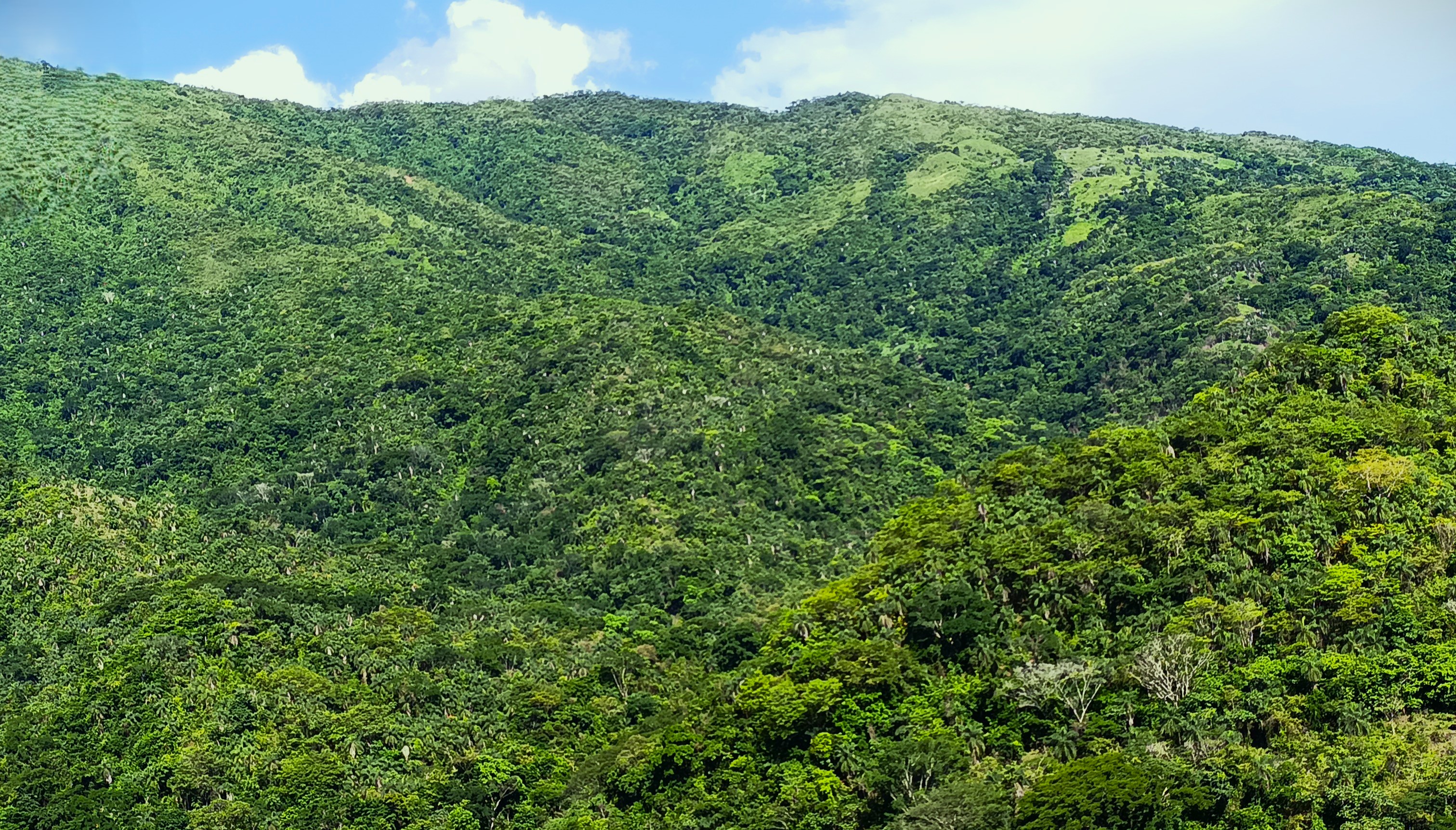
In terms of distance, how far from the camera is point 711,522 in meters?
115

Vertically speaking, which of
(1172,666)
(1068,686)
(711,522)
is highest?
(1172,666)

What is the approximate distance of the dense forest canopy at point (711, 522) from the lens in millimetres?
59094

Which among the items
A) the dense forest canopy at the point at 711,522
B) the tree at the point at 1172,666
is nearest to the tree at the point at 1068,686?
the dense forest canopy at the point at 711,522

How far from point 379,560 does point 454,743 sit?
34.6 metres

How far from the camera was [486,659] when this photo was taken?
90688 mm

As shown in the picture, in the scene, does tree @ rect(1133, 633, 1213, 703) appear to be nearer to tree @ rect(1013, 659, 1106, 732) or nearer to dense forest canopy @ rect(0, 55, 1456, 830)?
dense forest canopy @ rect(0, 55, 1456, 830)

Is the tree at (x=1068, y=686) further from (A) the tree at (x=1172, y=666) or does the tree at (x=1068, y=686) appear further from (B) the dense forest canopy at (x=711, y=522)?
(A) the tree at (x=1172, y=666)

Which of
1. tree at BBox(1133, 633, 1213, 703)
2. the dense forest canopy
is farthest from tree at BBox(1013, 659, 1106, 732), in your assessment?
tree at BBox(1133, 633, 1213, 703)

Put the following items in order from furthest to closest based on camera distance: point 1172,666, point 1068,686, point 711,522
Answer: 1. point 711,522
2. point 1068,686
3. point 1172,666

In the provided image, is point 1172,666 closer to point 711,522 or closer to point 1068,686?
point 1068,686

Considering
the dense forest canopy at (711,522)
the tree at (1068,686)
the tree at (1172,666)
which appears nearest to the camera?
the tree at (1172,666)

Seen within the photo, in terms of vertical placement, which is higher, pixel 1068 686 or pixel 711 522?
pixel 1068 686

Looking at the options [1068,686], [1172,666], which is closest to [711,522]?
[1068,686]

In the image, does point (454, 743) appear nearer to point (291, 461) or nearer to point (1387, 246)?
point (291, 461)
